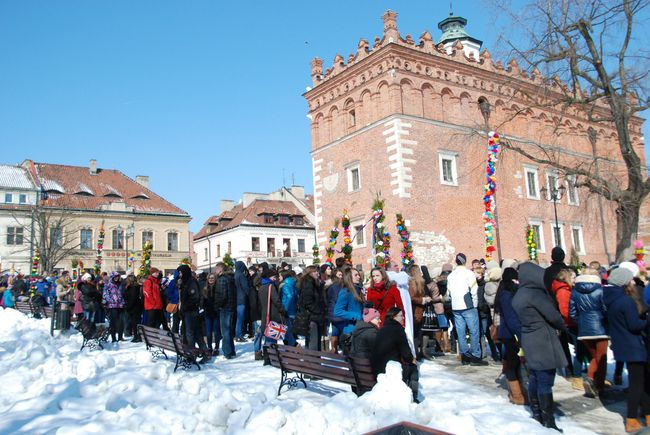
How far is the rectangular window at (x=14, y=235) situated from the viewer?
45344 millimetres

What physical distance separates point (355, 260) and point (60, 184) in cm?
3431

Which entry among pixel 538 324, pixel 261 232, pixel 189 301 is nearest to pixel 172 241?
pixel 261 232

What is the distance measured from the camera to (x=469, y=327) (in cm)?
943

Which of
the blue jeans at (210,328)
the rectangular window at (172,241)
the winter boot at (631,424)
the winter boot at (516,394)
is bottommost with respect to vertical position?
the winter boot at (631,424)

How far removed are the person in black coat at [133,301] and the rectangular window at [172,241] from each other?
3818 centimetres

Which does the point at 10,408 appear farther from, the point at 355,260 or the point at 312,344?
the point at 355,260

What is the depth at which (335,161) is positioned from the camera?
29.5 meters

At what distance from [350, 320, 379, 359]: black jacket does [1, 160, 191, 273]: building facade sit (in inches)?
1647

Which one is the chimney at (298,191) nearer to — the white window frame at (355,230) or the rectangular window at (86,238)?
the rectangular window at (86,238)

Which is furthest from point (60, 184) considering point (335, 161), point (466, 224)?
point (466, 224)

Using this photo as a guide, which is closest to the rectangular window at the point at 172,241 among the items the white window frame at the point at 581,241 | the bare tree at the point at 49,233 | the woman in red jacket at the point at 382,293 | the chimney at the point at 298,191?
the bare tree at the point at 49,233

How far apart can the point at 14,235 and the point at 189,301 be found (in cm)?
4232

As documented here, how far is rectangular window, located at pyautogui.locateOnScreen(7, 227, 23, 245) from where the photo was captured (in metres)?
45.3

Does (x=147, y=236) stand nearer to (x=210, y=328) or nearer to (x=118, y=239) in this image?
(x=118, y=239)
